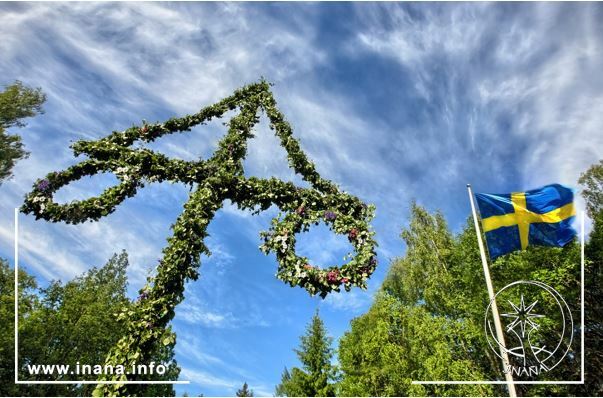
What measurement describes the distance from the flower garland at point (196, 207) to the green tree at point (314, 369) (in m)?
26.0

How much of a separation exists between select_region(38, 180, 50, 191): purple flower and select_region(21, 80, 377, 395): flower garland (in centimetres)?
2

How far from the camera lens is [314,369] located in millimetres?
31422

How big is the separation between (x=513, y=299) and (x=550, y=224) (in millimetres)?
12211

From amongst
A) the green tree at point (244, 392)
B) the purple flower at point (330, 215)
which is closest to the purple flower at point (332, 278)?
the purple flower at point (330, 215)

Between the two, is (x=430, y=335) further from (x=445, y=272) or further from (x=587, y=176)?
(x=587, y=176)

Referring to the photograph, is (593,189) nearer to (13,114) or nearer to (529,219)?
(529,219)

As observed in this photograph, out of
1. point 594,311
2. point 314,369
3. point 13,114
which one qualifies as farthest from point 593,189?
point 13,114

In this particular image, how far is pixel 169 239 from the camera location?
22.5ft

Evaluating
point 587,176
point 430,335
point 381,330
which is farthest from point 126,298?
point 587,176

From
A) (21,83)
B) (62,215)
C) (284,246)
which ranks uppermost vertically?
(21,83)

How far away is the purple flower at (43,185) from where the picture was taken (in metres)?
7.32

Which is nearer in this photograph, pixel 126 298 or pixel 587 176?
pixel 587 176

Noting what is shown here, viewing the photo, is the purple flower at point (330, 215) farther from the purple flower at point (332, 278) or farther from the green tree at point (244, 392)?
the green tree at point (244, 392)

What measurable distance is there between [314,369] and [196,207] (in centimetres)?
2837
